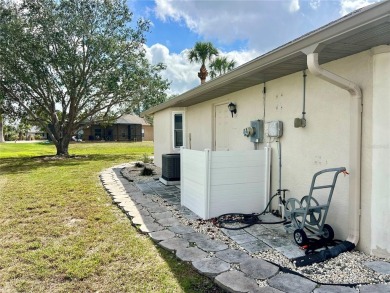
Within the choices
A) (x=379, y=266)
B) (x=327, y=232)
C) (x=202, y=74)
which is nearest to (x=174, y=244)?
(x=327, y=232)

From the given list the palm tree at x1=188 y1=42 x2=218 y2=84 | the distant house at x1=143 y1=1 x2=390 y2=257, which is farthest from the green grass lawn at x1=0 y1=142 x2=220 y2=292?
the palm tree at x1=188 y1=42 x2=218 y2=84

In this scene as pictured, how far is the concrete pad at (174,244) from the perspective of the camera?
3.50 meters

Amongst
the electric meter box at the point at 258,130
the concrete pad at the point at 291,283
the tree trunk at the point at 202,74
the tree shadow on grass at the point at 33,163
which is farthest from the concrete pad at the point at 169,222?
the tree trunk at the point at 202,74

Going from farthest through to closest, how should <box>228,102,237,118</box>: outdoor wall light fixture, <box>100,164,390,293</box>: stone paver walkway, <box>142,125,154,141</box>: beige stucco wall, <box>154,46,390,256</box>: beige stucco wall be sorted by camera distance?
1. <box>142,125,154,141</box>: beige stucco wall
2. <box>228,102,237,118</box>: outdoor wall light fixture
3. <box>154,46,390,256</box>: beige stucco wall
4. <box>100,164,390,293</box>: stone paver walkway

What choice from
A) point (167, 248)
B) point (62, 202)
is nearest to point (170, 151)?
point (62, 202)

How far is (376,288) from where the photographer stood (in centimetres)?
255

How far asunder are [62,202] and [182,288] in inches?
161

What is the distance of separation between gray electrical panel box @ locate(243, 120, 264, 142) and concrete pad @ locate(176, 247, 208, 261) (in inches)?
104

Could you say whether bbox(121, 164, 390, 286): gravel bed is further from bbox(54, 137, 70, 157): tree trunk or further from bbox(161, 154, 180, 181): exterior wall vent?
bbox(54, 137, 70, 157): tree trunk

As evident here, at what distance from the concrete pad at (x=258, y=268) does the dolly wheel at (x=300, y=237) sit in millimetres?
637

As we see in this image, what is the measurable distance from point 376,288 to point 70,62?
14934 mm

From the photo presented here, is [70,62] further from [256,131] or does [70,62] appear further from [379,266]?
[379,266]

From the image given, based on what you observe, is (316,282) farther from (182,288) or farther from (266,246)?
(182,288)

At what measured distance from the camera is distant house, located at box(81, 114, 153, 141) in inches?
1572
